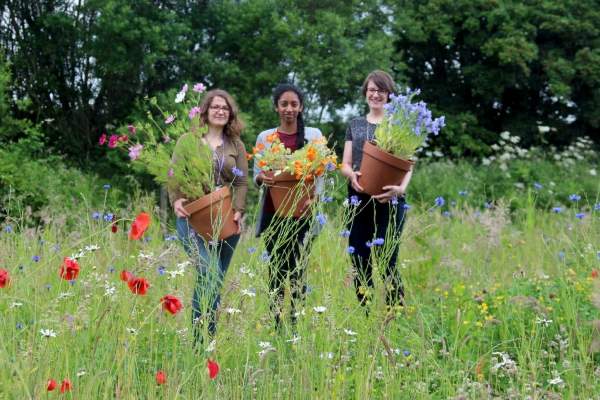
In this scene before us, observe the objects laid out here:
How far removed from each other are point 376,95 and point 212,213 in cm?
111

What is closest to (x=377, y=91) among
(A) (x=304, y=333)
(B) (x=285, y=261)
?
(B) (x=285, y=261)

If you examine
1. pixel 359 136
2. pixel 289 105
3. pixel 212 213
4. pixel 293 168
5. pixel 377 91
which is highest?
pixel 377 91

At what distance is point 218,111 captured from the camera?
376cm

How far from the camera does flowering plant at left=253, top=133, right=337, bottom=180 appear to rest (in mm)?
3428

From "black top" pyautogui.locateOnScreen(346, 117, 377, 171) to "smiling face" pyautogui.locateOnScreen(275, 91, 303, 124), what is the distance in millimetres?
316

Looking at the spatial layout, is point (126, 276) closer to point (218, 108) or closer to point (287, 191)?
point (287, 191)

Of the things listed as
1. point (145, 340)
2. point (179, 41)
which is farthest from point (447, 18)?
point (145, 340)

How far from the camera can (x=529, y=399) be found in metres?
2.44

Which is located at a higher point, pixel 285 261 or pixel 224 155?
pixel 224 155

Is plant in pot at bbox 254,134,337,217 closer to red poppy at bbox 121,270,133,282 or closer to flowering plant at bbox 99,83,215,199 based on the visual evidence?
flowering plant at bbox 99,83,215,199

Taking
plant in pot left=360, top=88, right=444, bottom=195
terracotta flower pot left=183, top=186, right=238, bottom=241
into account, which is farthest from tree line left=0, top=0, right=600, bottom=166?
plant in pot left=360, top=88, right=444, bottom=195

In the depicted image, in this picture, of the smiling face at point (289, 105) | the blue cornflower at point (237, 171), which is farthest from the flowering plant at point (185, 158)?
the smiling face at point (289, 105)

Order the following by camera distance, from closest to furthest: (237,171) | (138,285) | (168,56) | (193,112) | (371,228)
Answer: (138,285)
(193,112)
(237,171)
(371,228)
(168,56)

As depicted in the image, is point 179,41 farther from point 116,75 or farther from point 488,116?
point 488,116
